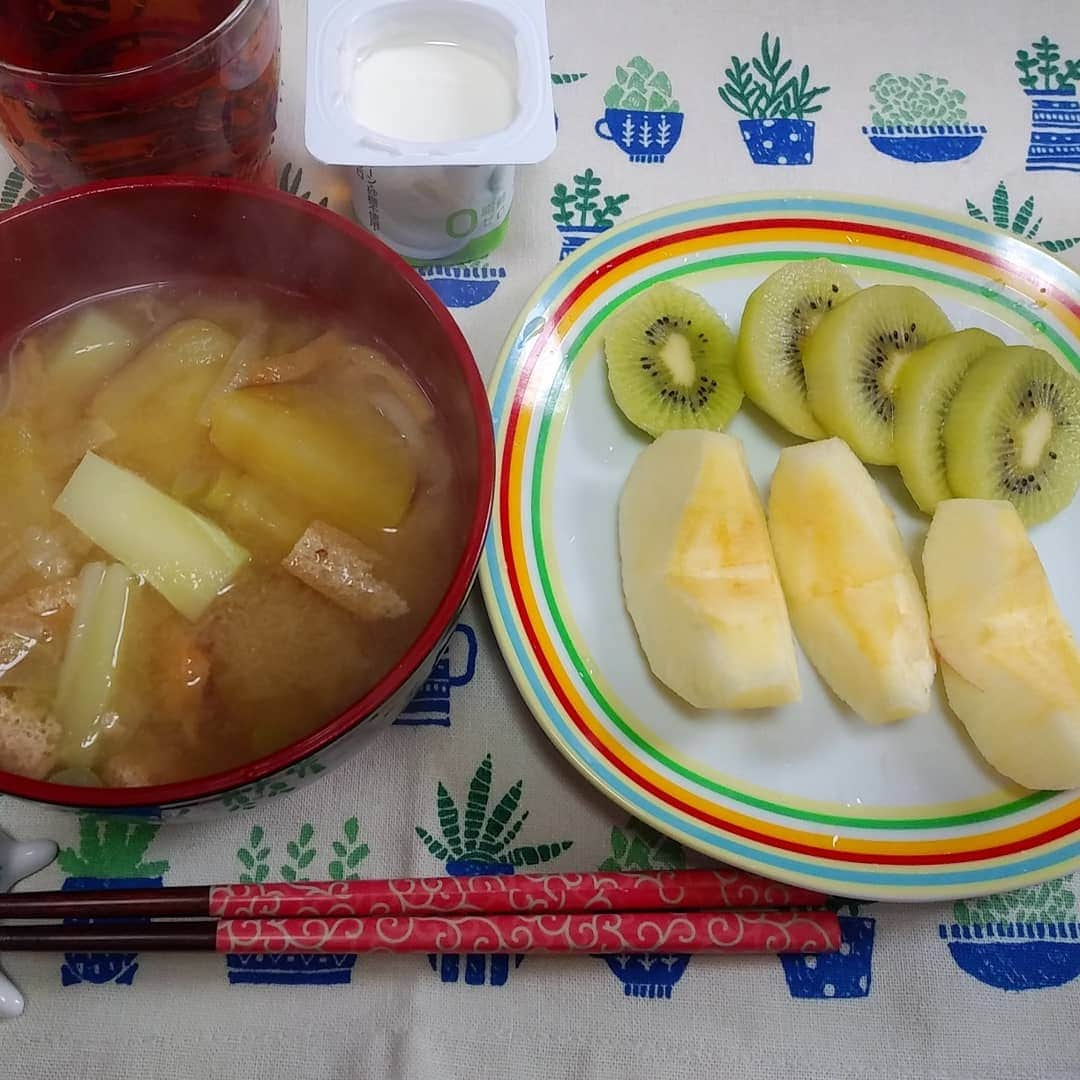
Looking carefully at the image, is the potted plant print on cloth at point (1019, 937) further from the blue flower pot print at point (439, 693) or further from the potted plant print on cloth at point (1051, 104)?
the potted plant print on cloth at point (1051, 104)

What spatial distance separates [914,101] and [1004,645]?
40.8 inches

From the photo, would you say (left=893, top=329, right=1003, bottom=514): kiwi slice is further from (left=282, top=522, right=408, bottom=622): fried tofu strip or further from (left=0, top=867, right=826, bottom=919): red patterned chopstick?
(left=282, top=522, right=408, bottom=622): fried tofu strip

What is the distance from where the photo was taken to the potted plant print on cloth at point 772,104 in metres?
1.66

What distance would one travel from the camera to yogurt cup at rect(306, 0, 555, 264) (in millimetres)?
1270

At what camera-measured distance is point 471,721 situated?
125 centimetres

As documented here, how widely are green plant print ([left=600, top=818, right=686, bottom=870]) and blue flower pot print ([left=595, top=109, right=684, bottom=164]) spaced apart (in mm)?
1077

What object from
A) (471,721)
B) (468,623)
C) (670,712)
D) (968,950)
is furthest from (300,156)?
(968,950)

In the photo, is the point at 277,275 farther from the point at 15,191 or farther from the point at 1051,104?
the point at 1051,104

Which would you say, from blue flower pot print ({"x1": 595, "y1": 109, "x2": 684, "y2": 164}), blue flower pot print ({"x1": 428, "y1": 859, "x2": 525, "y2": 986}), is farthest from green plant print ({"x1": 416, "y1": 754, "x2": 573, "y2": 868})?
blue flower pot print ({"x1": 595, "y1": 109, "x2": 684, "y2": 164})

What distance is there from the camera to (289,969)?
1.13 m

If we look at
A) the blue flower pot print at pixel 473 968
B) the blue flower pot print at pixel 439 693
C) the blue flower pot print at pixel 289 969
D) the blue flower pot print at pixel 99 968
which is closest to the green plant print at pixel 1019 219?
the blue flower pot print at pixel 439 693

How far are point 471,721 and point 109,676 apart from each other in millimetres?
430

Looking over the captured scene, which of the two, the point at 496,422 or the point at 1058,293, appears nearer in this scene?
the point at 496,422

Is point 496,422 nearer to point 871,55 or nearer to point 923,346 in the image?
point 923,346
